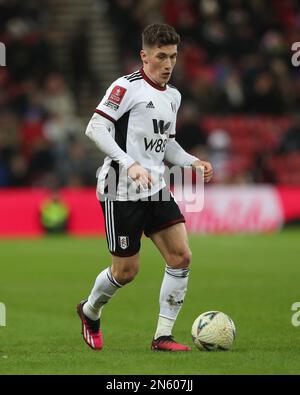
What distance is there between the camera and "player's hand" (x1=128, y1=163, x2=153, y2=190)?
7504 mm

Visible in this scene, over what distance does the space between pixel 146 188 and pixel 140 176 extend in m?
0.40

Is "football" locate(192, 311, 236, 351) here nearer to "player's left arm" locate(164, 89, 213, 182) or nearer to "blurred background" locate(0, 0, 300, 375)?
"player's left arm" locate(164, 89, 213, 182)

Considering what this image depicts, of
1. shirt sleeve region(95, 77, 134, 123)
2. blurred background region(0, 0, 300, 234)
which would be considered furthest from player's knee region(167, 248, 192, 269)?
blurred background region(0, 0, 300, 234)

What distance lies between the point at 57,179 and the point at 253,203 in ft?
12.7

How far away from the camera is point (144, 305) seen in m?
11.1

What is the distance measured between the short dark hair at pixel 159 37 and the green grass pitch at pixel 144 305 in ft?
7.68

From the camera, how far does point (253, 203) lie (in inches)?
787

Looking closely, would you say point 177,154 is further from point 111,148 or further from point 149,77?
Result: point 111,148

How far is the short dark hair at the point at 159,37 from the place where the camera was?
7.89 m

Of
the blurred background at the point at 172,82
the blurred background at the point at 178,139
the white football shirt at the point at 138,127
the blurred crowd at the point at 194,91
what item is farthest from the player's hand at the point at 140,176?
the blurred crowd at the point at 194,91

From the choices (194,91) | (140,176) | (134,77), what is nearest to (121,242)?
(140,176)

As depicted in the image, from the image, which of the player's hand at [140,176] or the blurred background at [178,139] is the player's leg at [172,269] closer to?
the player's hand at [140,176]

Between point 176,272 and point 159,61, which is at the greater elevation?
point 159,61
